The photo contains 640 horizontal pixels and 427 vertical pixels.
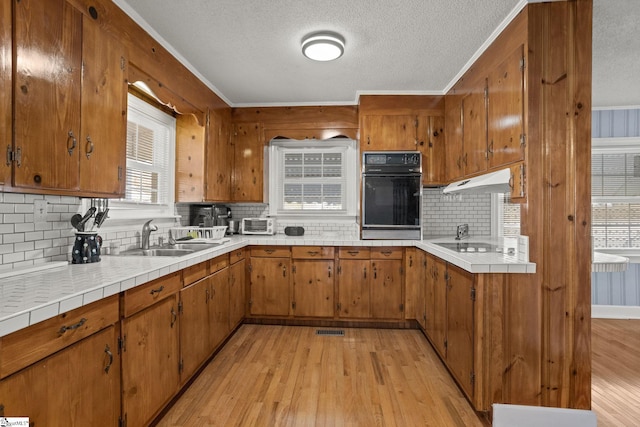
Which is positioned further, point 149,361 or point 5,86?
point 149,361

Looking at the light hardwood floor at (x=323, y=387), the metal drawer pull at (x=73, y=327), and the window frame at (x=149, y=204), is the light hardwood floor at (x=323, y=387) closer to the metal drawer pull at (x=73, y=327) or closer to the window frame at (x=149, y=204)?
the metal drawer pull at (x=73, y=327)

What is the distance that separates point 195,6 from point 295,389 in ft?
8.72

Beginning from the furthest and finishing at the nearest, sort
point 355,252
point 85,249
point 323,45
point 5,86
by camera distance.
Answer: point 355,252
point 323,45
point 85,249
point 5,86

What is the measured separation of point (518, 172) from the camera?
6.81 feet

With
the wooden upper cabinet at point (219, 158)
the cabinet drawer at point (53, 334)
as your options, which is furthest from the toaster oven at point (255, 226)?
the cabinet drawer at point (53, 334)

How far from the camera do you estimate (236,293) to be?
335 centimetres

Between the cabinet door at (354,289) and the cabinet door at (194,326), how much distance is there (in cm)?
146

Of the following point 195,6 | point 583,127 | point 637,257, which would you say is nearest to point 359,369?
point 583,127

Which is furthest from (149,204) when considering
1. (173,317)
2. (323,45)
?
(323,45)

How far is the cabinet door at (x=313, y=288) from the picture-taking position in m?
3.60

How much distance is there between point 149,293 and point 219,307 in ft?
3.80

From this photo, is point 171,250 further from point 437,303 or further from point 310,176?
point 437,303

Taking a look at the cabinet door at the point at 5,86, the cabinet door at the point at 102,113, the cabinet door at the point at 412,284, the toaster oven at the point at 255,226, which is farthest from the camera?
the toaster oven at the point at 255,226

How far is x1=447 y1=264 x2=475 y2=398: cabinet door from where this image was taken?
6.90 feet
